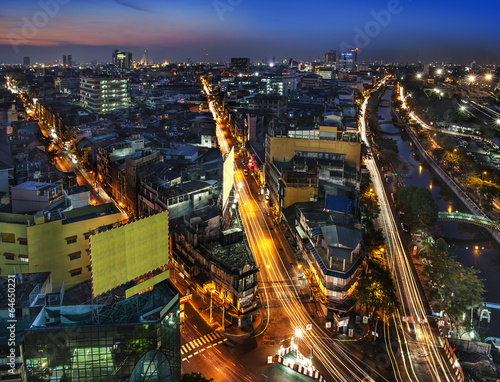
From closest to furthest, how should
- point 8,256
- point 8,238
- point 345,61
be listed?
point 8,238 < point 8,256 < point 345,61

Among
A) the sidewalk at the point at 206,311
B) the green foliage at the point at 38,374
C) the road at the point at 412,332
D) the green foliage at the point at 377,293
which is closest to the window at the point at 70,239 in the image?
the sidewalk at the point at 206,311

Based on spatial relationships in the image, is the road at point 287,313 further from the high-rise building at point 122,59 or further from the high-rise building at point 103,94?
the high-rise building at point 122,59

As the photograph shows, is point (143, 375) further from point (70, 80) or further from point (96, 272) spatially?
point (70, 80)

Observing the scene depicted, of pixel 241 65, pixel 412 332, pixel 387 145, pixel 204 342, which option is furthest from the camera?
pixel 241 65

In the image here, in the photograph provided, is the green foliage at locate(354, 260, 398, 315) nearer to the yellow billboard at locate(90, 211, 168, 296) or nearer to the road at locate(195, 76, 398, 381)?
the road at locate(195, 76, 398, 381)

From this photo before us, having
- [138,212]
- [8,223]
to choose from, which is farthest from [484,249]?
[8,223]

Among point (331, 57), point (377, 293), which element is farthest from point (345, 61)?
→ point (377, 293)

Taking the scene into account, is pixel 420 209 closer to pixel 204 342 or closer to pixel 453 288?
pixel 453 288

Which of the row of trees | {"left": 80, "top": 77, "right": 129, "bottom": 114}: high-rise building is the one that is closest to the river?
the row of trees
